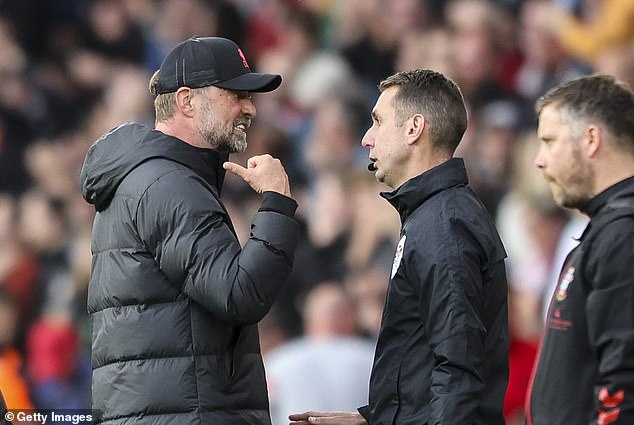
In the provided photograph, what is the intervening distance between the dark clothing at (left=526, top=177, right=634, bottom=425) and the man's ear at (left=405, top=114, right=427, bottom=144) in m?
0.64

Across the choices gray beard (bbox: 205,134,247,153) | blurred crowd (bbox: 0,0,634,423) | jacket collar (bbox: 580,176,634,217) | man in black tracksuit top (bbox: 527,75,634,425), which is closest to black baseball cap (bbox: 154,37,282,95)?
gray beard (bbox: 205,134,247,153)

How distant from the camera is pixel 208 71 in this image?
312cm

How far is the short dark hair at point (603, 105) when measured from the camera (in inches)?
99.3

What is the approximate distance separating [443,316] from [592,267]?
462 millimetres

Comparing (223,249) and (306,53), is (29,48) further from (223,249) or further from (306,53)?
(223,249)

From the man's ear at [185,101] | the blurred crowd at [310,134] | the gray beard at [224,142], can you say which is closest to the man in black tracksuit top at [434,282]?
the gray beard at [224,142]

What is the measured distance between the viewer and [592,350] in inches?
95.1

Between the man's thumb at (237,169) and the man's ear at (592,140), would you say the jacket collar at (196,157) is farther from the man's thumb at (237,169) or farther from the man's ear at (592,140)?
the man's ear at (592,140)

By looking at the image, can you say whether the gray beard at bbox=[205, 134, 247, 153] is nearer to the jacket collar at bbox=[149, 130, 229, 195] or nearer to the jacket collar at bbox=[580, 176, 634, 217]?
the jacket collar at bbox=[149, 130, 229, 195]

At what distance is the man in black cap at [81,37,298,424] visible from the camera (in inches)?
112

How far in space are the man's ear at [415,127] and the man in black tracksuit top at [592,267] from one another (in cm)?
46
